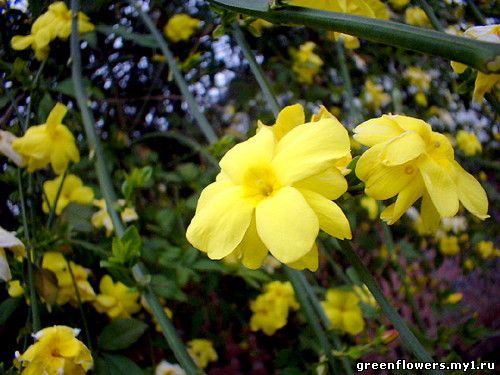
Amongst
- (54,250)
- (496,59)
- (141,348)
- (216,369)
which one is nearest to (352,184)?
(496,59)

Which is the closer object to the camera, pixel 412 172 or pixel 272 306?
pixel 412 172

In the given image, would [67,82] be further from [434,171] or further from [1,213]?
[434,171]

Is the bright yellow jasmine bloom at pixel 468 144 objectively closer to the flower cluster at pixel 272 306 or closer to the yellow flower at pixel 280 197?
the flower cluster at pixel 272 306

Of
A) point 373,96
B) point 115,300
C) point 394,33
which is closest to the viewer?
point 394,33

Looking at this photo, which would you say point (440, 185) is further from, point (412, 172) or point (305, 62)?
point (305, 62)

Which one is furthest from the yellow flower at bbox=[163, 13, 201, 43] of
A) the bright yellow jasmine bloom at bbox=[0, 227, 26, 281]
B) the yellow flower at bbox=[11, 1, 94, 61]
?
the bright yellow jasmine bloom at bbox=[0, 227, 26, 281]

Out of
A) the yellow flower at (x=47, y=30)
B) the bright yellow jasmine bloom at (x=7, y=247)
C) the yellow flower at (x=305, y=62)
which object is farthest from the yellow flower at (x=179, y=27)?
the bright yellow jasmine bloom at (x=7, y=247)

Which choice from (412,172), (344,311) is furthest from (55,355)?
(344,311)
